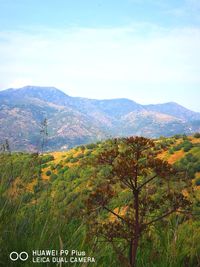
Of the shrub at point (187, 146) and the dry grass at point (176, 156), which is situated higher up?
the shrub at point (187, 146)

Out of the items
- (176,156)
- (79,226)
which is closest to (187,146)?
(176,156)

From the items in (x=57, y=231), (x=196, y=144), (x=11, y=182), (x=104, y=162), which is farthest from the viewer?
(x=196, y=144)

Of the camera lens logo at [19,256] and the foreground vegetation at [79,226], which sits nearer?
the camera lens logo at [19,256]

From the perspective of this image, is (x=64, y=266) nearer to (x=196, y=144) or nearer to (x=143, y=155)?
(x=143, y=155)

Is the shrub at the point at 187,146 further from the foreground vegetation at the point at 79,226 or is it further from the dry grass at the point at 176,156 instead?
the foreground vegetation at the point at 79,226

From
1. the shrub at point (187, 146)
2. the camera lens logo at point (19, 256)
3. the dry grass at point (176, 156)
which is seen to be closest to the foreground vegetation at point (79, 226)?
the camera lens logo at point (19, 256)

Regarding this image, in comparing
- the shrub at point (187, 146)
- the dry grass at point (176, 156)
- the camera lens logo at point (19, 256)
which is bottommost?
the dry grass at point (176, 156)

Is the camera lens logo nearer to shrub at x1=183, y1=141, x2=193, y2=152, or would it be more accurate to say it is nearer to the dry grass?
the dry grass

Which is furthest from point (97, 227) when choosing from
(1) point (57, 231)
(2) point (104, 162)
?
(2) point (104, 162)

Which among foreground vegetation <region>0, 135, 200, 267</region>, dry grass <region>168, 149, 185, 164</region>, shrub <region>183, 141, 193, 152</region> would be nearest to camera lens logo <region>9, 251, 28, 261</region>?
foreground vegetation <region>0, 135, 200, 267</region>

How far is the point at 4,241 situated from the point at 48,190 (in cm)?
161

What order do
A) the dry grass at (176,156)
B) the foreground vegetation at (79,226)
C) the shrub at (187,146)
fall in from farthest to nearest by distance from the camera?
the shrub at (187,146), the dry grass at (176,156), the foreground vegetation at (79,226)

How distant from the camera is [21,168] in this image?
574 cm

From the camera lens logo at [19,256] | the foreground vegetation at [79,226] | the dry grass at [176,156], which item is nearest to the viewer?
the camera lens logo at [19,256]
